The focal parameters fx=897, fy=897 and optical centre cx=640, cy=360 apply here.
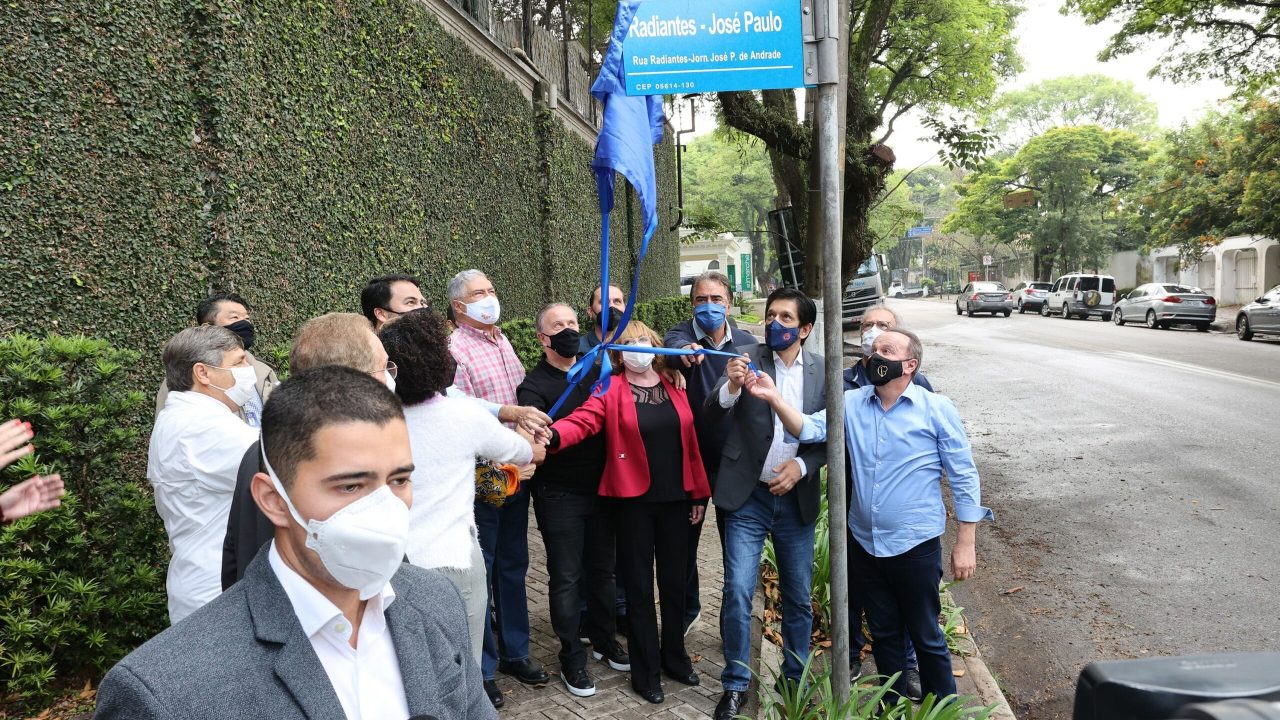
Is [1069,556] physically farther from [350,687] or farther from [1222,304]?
[1222,304]

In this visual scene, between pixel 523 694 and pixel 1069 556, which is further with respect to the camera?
pixel 1069 556

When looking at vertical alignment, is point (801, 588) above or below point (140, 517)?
below

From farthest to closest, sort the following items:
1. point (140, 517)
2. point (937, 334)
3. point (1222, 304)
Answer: point (1222, 304), point (937, 334), point (140, 517)

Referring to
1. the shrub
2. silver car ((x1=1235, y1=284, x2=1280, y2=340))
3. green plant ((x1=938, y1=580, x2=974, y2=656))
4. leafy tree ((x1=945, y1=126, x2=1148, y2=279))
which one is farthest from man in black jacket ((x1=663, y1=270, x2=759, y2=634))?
leafy tree ((x1=945, y1=126, x2=1148, y2=279))

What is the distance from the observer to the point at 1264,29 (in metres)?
17.8

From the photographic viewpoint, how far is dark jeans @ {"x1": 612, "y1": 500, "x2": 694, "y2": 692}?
442cm

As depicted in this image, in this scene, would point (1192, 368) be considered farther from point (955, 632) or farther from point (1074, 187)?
point (1074, 187)

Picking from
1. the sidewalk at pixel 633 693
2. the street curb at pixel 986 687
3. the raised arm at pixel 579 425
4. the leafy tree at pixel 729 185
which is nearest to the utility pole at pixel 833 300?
the sidewalk at pixel 633 693

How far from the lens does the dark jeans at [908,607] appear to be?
4027 mm

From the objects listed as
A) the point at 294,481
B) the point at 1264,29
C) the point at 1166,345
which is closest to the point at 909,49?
the point at 1264,29

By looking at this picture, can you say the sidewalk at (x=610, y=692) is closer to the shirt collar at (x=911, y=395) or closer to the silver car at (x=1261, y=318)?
the shirt collar at (x=911, y=395)

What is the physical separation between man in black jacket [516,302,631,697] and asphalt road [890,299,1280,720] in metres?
2.24

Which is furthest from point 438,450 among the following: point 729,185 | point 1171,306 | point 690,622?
point 729,185

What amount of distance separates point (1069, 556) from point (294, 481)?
21.7 ft
